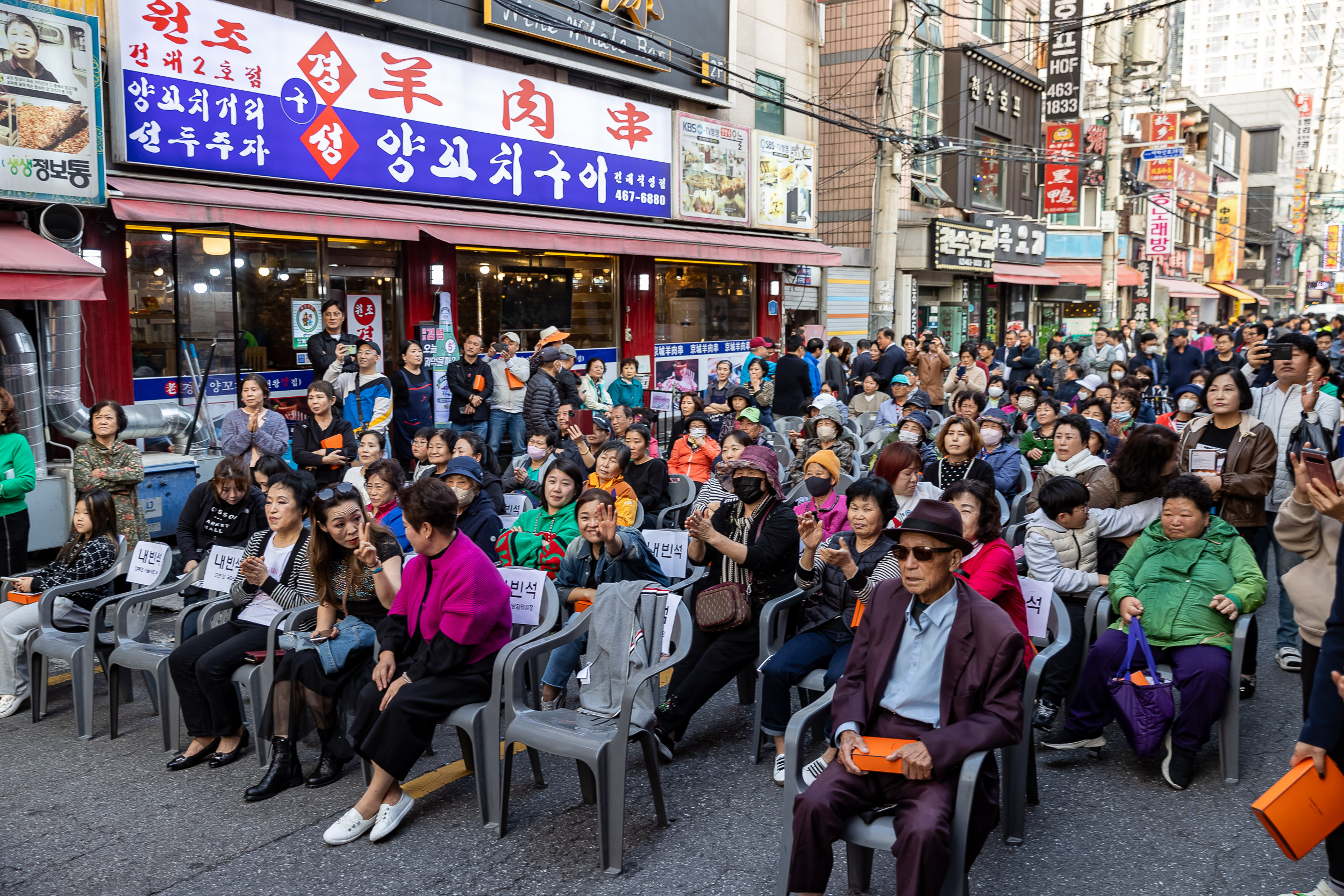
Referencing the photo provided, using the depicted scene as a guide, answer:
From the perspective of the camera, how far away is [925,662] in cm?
378

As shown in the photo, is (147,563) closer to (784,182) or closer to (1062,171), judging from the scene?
(784,182)

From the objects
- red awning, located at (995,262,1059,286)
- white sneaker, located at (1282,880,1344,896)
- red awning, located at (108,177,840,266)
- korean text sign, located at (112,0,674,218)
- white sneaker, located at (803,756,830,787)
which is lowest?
white sneaker, located at (1282,880,1344,896)

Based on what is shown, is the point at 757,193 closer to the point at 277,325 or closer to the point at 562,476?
the point at 277,325

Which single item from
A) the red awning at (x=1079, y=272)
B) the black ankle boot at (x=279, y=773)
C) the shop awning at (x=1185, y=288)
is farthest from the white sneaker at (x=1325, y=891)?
the shop awning at (x=1185, y=288)

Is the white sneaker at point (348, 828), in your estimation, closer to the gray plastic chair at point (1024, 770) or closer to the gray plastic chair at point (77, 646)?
the gray plastic chair at point (77, 646)

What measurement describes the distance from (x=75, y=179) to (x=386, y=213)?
364 cm

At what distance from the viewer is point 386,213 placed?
41.1 ft

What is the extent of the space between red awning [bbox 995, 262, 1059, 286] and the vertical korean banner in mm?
1826

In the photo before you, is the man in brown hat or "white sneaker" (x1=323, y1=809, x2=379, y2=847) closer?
the man in brown hat

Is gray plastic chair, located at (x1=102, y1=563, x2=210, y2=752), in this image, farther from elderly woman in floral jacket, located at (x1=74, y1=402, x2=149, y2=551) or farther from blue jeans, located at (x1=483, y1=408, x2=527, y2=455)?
blue jeans, located at (x1=483, y1=408, x2=527, y2=455)

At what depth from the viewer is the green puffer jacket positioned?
500 cm

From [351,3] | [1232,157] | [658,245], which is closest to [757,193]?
[658,245]

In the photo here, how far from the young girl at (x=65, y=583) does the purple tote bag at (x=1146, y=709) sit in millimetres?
5990

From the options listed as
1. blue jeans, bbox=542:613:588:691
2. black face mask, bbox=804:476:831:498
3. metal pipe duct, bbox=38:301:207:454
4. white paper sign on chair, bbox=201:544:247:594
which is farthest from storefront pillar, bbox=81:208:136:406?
black face mask, bbox=804:476:831:498
